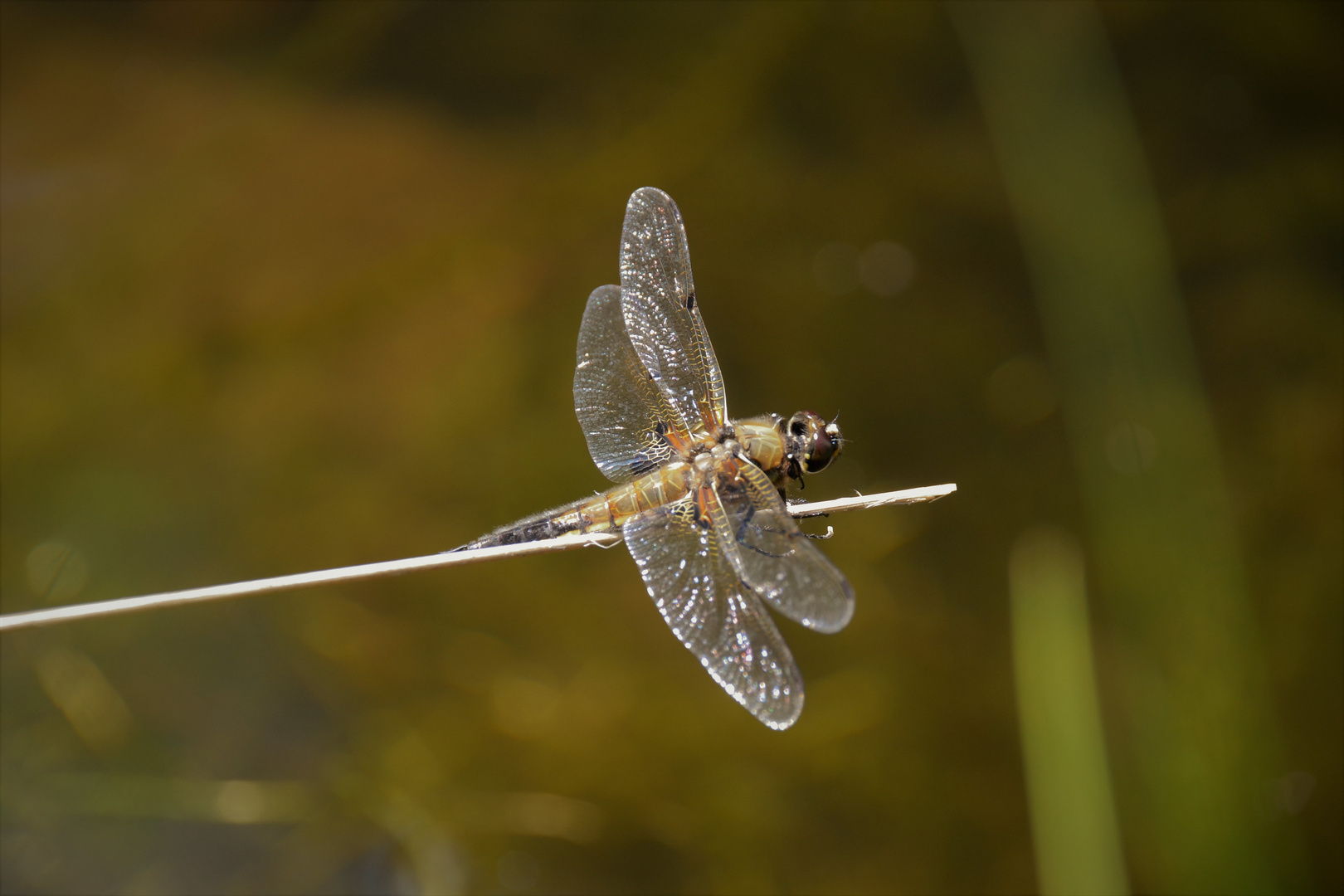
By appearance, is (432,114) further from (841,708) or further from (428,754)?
(841,708)

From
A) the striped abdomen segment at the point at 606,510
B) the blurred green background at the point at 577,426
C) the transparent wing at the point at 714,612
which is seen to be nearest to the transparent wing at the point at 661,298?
the striped abdomen segment at the point at 606,510

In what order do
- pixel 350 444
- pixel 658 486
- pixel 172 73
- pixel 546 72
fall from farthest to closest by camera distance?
1. pixel 546 72
2. pixel 172 73
3. pixel 350 444
4. pixel 658 486

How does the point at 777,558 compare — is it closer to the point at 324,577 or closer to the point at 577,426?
the point at 324,577

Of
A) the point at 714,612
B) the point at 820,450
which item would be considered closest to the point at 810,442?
the point at 820,450

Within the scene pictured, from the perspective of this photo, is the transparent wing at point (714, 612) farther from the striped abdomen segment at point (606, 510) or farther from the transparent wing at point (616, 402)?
the transparent wing at point (616, 402)

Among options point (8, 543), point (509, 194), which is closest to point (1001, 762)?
point (509, 194)

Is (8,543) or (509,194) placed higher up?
(509,194)
